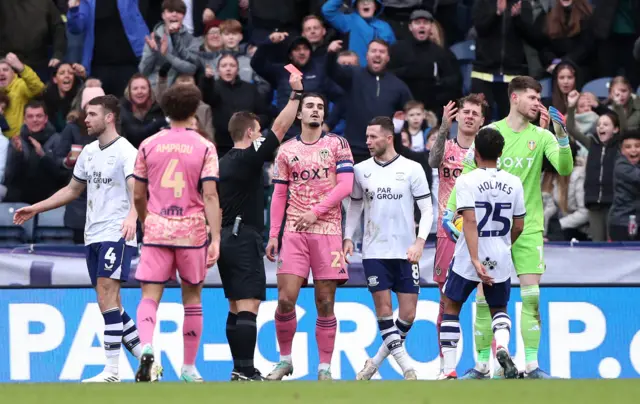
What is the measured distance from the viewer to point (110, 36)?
18391mm

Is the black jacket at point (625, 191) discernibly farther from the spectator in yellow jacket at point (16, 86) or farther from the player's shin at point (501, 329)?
the spectator in yellow jacket at point (16, 86)

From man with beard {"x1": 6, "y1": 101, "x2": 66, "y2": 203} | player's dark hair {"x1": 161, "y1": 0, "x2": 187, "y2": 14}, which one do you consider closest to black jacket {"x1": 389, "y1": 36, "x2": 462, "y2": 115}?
player's dark hair {"x1": 161, "y1": 0, "x2": 187, "y2": 14}

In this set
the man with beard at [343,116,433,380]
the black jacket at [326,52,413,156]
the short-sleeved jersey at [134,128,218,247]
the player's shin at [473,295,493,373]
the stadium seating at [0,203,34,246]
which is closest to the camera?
the short-sleeved jersey at [134,128,218,247]

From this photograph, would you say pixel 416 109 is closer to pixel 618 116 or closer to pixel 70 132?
pixel 618 116

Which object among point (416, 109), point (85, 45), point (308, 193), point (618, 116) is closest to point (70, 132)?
point (85, 45)

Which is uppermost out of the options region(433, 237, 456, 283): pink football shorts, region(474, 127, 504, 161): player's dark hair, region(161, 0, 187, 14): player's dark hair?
region(161, 0, 187, 14): player's dark hair

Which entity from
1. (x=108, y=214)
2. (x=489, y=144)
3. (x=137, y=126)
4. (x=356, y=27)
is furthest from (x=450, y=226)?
(x=356, y=27)

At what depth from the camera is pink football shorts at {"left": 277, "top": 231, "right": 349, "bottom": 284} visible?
1191cm

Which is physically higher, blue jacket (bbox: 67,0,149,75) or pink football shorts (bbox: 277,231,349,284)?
blue jacket (bbox: 67,0,149,75)

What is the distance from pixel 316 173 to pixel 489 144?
1.63 metres

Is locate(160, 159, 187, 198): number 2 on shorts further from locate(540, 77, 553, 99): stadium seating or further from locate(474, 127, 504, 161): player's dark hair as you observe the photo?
locate(540, 77, 553, 99): stadium seating

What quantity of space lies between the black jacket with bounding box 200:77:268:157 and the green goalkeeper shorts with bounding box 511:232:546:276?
19.1ft

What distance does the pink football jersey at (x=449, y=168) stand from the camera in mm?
12578

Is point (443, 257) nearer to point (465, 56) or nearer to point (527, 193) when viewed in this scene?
point (527, 193)
